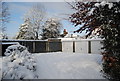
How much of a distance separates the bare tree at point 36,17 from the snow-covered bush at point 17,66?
19.4m

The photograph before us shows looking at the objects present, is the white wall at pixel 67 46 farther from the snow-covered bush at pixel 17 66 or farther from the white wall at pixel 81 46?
the snow-covered bush at pixel 17 66

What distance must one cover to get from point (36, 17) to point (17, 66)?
70.2 feet

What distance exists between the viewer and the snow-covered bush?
4.45m

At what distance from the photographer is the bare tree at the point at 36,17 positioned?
24203 mm

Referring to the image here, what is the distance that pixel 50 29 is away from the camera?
2662 centimetres

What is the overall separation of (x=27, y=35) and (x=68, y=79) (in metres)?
22.9

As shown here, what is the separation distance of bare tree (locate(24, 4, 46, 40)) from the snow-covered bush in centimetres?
1937

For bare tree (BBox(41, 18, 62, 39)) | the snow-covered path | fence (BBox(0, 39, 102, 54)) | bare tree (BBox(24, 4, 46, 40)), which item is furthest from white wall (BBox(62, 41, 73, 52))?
bare tree (BBox(41, 18, 62, 39))

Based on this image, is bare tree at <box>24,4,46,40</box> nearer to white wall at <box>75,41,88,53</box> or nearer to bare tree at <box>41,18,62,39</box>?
bare tree at <box>41,18,62,39</box>

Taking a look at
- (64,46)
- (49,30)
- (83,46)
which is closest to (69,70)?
(83,46)

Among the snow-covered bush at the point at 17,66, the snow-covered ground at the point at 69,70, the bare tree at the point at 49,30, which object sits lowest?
the snow-covered ground at the point at 69,70

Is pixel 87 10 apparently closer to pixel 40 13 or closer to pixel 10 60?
pixel 10 60

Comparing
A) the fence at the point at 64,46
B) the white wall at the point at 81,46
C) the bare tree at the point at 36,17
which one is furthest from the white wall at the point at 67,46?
the bare tree at the point at 36,17

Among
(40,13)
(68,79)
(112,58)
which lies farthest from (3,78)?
(40,13)
